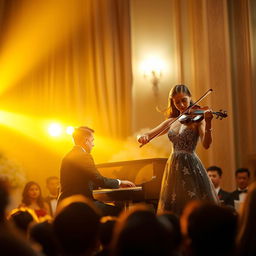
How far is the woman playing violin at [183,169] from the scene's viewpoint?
3.97 m

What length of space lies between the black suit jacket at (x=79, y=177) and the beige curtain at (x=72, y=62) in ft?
8.67

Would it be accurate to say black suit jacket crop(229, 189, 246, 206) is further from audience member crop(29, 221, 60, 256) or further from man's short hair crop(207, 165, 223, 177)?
audience member crop(29, 221, 60, 256)

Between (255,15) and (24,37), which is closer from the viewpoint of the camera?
(255,15)

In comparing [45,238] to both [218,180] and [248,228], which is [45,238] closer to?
[248,228]

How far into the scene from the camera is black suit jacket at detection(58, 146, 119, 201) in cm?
459

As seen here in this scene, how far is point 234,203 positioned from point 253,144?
3.53 feet

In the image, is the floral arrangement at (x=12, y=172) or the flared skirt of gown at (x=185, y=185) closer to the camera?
the flared skirt of gown at (x=185, y=185)

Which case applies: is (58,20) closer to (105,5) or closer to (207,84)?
(105,5)

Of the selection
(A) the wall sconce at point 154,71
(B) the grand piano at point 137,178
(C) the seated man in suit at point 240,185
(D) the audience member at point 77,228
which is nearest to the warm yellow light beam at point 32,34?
(A) the wall sconce at point 154,71

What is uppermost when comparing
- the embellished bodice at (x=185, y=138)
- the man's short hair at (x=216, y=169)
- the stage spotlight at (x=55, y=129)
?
the stage spotlight at (x=55, y=129)

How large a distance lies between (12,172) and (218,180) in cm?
285

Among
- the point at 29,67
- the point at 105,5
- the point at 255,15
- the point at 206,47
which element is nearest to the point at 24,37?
the point at 29,67

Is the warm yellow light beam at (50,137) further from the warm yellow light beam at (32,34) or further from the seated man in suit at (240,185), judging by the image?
the seated man in suit at (240,185)

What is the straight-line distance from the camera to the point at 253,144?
667 centimetres
